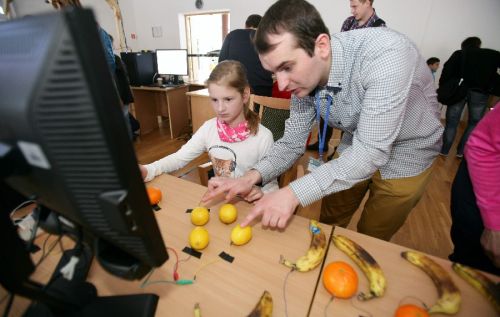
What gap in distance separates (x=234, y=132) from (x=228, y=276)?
88 centimetres

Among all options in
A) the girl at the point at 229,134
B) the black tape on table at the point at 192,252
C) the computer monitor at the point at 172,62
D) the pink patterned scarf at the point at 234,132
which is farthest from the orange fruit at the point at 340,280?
the computer monitor at the point at 172,62

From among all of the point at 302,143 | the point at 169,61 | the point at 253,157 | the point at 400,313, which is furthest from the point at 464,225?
the point at 169,61

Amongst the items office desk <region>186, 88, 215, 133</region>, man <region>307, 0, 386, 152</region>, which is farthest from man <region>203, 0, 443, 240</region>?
office desk <region>186, 88, 215, 133</region>

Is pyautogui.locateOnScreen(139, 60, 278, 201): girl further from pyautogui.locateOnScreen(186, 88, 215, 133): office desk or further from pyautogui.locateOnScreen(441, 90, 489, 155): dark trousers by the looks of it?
pyautogui.locateOnScreen(441, 90, 489, 155): dark trousers

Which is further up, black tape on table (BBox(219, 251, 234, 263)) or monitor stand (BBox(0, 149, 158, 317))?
monitor stand (BBox(0, 149, 158, 317))

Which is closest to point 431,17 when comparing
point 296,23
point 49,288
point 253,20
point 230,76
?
point 253,20

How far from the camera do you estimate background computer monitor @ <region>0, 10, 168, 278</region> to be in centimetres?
26

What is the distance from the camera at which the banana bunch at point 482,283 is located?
0.64 metres

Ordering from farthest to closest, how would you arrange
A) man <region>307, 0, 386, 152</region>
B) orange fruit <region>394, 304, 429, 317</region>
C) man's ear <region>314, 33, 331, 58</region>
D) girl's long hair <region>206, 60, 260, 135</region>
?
man <region>307, 0, 386, 152</region>
girl's long hair <region>206, 60, 260, 135</region>
man's ear <region>314, 33, 331, 58</region>
orange fruit <region>394, 304, 429, 317</region>

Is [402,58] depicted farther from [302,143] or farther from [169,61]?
[169,61]

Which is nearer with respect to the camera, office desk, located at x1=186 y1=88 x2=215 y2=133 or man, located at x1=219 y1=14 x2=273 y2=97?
man, located at x1=219 y1=14 x2=273 y2=97

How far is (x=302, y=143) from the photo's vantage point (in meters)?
1.24

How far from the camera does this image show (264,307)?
2.01 ft

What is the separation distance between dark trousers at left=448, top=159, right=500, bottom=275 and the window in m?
5.31
